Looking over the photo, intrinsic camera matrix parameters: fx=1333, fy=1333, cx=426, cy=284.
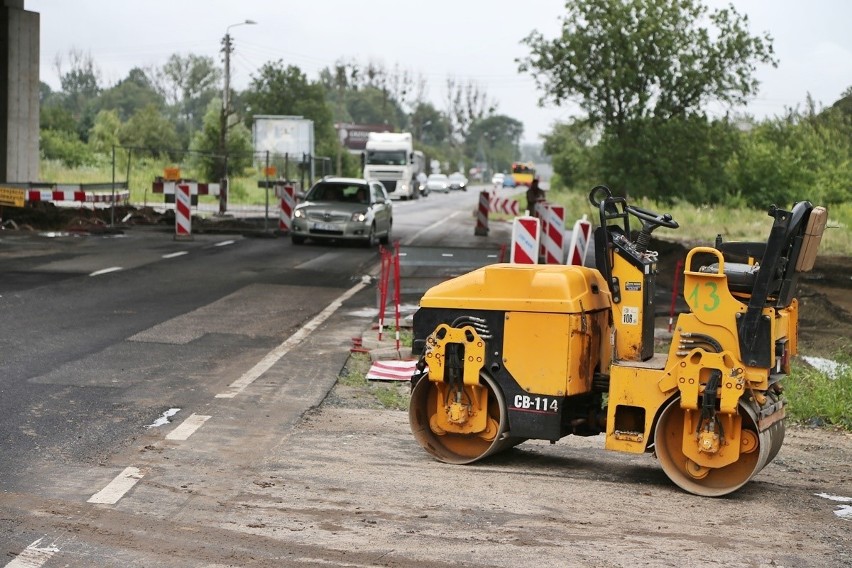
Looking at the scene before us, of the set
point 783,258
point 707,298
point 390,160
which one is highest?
point 783,258

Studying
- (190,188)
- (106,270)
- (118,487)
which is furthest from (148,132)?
(118,487)

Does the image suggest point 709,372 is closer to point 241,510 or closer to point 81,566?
point 241,510

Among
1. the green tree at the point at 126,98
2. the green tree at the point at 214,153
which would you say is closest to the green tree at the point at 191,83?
the green tree at the point at 126,98

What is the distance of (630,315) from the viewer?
8.23 metres

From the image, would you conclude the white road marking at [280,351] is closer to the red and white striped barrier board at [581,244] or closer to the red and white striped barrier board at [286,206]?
the red and white striped barrier board at [581,244]

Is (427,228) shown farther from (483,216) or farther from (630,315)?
(630,315)

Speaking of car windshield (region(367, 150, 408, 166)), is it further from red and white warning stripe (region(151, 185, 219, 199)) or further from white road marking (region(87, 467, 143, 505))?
white road marking (region(87, 467, 143, 505))

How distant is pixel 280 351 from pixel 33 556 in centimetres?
777

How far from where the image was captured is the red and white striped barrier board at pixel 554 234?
68.2ft

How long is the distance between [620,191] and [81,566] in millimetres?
35186

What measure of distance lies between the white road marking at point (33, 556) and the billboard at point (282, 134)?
60.4 metres

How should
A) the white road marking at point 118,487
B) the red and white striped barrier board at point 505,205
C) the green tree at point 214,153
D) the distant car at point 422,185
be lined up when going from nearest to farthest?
1. the white road marking at point 118,487
2. the red and white striped barrier board at point 505,205
3. the green tree at point 214,153
4. the distant car at point 422,185

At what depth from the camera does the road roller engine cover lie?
7703 millimetres

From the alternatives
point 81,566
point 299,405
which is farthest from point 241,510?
point 299,405
